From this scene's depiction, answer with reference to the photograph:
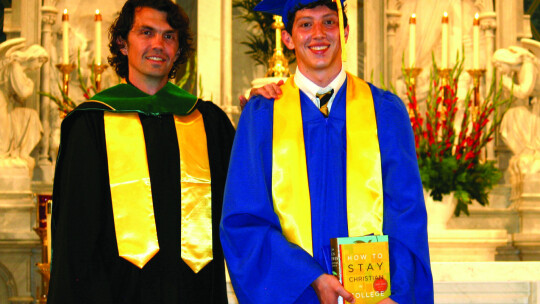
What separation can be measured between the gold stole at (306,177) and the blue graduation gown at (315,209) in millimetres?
23

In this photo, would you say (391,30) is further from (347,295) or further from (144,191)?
(347,295)

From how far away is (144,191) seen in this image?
10.5ft

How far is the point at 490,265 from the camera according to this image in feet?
11.5

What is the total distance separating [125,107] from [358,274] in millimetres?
1218

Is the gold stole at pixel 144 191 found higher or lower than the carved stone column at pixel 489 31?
lower

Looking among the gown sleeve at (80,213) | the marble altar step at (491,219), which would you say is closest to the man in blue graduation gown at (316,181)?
the gown sleeve at (80,213)

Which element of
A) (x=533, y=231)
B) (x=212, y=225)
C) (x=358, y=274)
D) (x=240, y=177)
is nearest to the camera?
(x=358, y=274)

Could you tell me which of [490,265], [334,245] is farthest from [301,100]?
[490,265]

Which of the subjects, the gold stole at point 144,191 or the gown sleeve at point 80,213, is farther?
the gold stole at point 144,191

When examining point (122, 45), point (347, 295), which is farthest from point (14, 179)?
point (347, 295)

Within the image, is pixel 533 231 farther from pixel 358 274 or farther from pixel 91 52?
pixel 358 274

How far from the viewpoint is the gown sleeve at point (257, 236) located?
102 inches

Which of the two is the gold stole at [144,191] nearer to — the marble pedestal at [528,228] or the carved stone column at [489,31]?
the marble pedestal at [528,228]

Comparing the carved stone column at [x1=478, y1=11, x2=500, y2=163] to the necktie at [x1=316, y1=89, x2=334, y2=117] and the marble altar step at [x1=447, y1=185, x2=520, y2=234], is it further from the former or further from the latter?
the necktie at [x1=316, y1=89, x2=334, y2=117]
